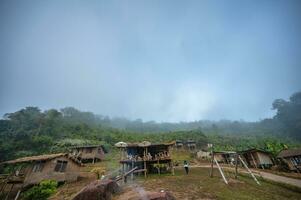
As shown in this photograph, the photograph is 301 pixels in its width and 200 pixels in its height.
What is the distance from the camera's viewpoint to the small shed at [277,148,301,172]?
91.4 feet

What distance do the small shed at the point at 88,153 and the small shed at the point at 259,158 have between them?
Answer: 32.6m

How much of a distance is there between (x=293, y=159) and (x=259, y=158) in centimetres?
507

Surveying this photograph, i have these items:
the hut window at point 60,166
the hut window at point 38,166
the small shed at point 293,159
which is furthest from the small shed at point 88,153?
the small shed at point 293,159

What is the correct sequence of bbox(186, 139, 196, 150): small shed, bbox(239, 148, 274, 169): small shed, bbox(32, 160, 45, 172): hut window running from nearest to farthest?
bbox(32, 160, 45, 172): hut window
bbox(239, 148, 274, 169): small shed
bbox(186, 139, 196, 150): small shed

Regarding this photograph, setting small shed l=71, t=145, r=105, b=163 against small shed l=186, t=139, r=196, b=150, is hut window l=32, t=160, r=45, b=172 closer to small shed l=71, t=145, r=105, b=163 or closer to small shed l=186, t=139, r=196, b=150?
small shed l=71, t=145, r=105, b=163

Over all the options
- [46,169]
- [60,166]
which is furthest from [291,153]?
[46,169]

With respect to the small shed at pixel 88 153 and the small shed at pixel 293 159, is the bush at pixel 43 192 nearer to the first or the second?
the small shed at pixel 88 153

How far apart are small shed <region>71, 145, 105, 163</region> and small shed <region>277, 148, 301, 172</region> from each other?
37809 millimetres

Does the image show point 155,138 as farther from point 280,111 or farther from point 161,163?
point 280,111

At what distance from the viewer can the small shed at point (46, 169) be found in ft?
74.5

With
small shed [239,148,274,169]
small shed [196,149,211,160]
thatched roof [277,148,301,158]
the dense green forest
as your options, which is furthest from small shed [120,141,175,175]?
the dense green forest

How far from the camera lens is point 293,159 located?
28.8 metres

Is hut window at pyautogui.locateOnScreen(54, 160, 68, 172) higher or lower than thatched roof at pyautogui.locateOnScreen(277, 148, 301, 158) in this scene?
lower

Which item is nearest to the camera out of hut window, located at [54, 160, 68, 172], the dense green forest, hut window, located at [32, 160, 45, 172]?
hut window, located at [32, 160, 45, 172]
